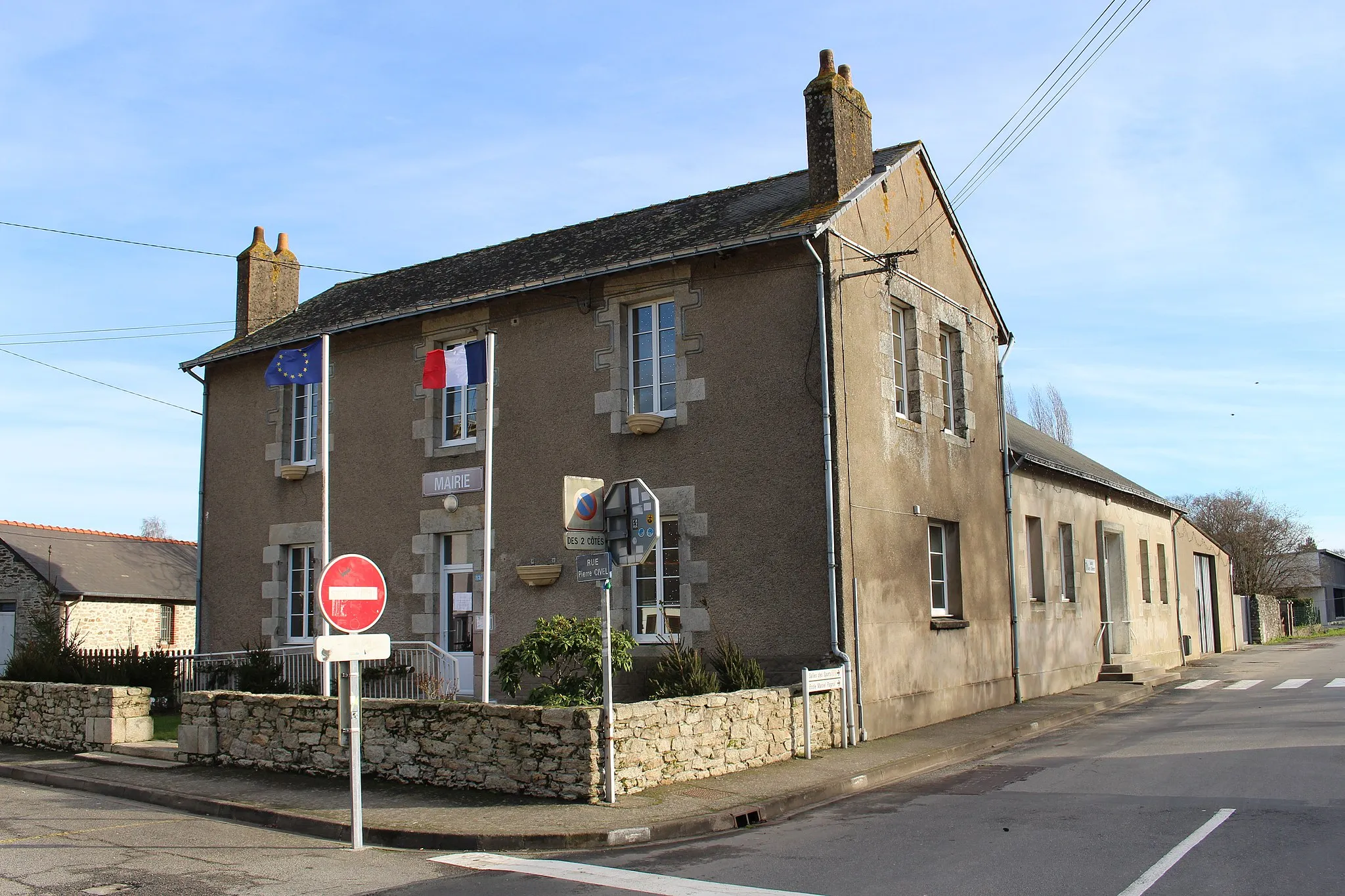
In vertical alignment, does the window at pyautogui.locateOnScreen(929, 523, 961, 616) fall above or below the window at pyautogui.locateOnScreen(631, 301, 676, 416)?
below

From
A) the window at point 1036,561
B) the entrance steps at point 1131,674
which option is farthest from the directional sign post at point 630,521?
the entrance steps at point 1131,674

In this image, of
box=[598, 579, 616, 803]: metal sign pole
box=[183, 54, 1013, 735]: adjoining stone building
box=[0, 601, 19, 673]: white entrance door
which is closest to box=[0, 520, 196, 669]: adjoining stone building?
box=[0, 601, 19, 673]: white entrance door

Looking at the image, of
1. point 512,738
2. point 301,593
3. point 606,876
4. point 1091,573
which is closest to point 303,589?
point 301,593

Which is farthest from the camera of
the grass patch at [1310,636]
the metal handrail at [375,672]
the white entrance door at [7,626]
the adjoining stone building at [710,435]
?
the grass patch at [1310,636]

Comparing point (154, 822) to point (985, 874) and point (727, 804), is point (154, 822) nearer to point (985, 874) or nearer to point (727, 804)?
point (727, 804)

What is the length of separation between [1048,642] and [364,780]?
12291 millimetres

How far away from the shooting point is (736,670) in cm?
1251

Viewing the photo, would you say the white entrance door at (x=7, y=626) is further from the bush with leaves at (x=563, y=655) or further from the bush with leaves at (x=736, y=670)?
the bush with leaves at (x=736, y=670)

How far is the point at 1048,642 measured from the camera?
61.7 ft

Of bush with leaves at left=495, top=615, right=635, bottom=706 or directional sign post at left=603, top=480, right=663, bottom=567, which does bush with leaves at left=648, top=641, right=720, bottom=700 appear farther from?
directional sign post at left=603, top=480, right=663, bottom=567

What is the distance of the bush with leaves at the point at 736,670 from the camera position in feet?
40.8

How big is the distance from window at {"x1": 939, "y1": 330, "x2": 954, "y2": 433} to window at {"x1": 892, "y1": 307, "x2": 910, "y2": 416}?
3.24 feet

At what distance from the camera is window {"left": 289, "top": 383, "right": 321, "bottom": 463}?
1838cm

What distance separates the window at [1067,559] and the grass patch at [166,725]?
14.9 metres
